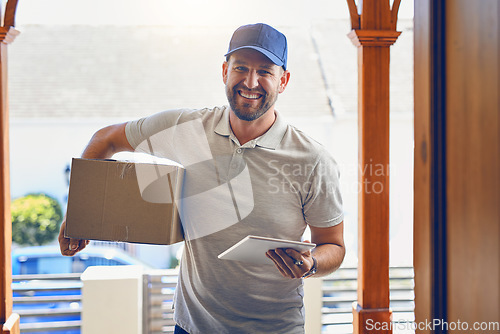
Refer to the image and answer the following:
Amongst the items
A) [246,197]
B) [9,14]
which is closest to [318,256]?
[246,197]

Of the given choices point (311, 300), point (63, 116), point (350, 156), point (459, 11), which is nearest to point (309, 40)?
point (350, 156)

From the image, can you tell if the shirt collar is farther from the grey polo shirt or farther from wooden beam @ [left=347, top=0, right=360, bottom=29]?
wooden beam @ [left=347, top=0, right=360, bottom=29]

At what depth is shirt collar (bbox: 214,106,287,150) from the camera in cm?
164

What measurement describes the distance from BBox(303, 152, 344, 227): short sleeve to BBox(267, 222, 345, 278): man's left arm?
0.12 feet

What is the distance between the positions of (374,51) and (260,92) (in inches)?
31.6

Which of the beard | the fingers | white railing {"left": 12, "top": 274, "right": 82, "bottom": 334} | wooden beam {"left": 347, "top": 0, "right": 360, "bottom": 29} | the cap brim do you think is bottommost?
white railing {"left": 12, "top": 274, "right": 82, "bottom": 334}

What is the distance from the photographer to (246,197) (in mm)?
1584

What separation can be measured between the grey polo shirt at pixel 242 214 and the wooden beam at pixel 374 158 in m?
0.62

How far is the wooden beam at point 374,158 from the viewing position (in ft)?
7.19

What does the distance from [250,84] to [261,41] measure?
0.15 m

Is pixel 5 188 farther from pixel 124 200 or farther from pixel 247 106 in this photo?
pixel 247 106

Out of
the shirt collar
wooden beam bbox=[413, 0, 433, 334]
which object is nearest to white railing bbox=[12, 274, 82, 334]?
the shirt collar

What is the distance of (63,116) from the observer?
10078mm

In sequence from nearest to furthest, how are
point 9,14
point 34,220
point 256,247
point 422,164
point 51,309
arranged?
point 422,164
point 256,247
point 9,14
point 51,309
point 34,220
